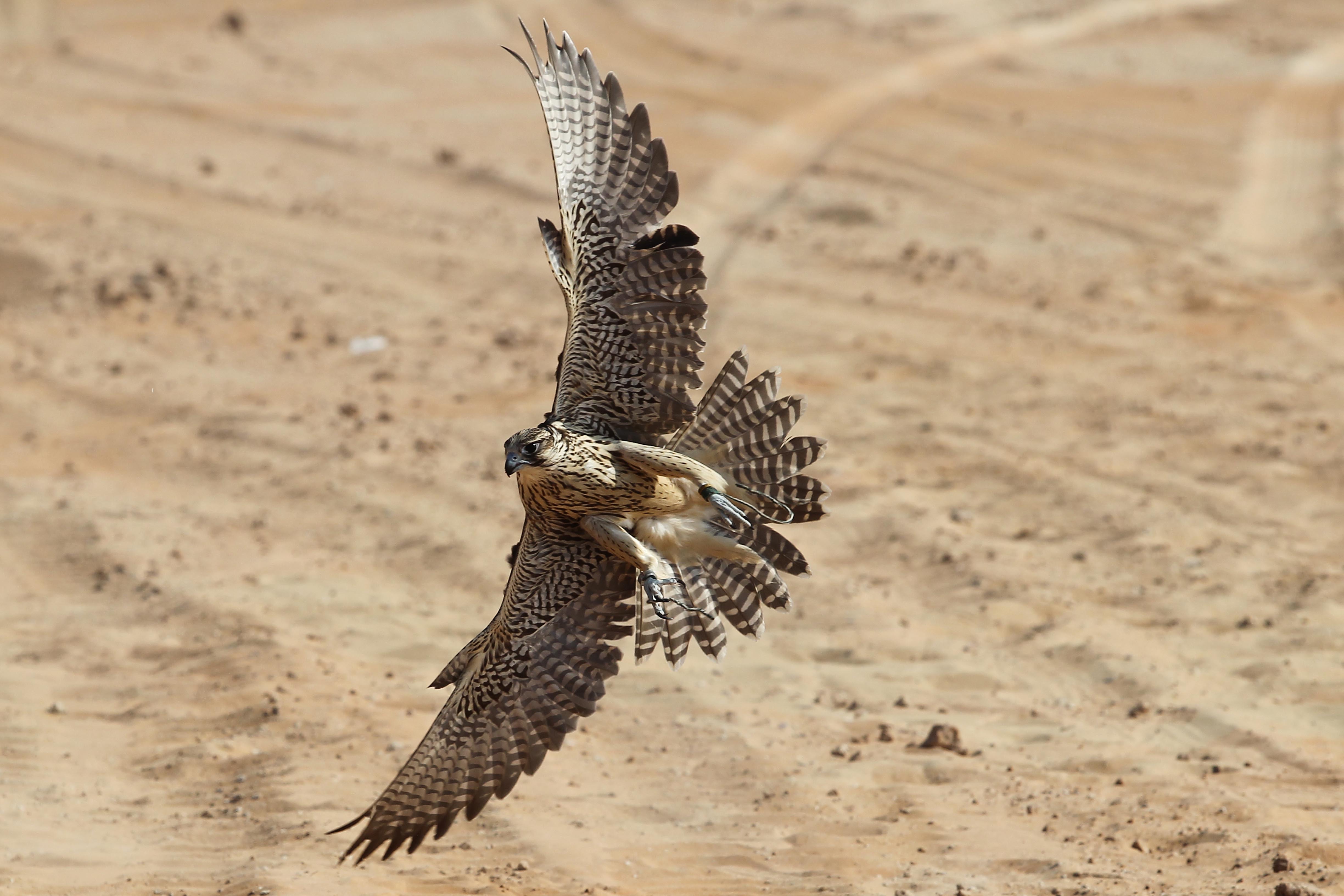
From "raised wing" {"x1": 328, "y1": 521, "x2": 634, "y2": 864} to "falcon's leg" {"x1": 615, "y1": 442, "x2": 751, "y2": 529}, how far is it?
0.39 metres

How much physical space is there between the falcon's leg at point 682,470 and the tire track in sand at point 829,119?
8.18 meters

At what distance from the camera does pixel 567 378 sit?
6293mm

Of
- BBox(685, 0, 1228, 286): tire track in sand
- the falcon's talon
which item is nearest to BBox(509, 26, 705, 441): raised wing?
the falcon's talon

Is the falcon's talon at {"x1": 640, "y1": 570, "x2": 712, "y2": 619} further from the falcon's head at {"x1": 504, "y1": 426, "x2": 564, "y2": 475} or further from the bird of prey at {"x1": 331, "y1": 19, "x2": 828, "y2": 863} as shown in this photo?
the falcon's head at {"x1": 504, "y1": 426, "x2": 564, "y2": 475}

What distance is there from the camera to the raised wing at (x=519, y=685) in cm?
574

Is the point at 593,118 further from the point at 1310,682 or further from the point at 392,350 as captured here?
the point at 392,350

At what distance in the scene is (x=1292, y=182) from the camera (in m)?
16.2

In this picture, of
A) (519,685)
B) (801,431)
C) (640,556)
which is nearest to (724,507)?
(640,556)

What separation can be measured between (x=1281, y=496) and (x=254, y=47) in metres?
16.2

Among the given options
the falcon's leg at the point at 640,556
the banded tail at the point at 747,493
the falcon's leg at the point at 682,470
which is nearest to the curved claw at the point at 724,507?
the falcon's leg at the point at 682,470

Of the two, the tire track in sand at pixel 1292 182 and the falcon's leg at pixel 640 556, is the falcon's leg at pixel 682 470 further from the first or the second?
the tire track in sand at pixel 1292 182

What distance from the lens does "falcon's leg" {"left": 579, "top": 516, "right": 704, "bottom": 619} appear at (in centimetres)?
568

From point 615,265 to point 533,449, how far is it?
3.04 feet

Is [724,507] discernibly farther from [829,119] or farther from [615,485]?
[829,119]
